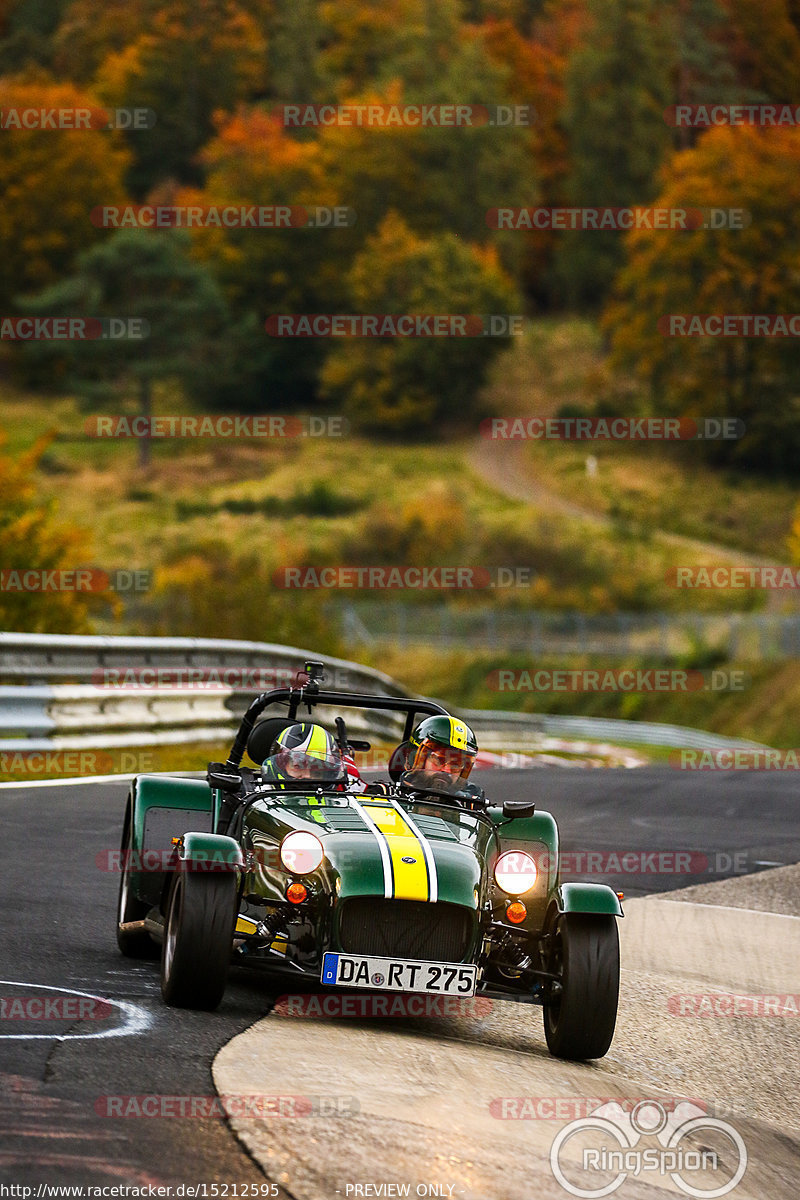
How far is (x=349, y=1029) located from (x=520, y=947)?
2.75ft

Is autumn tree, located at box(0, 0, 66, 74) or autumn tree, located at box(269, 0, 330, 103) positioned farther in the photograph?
autumn tree, located at box(0, 0, 66, 74)

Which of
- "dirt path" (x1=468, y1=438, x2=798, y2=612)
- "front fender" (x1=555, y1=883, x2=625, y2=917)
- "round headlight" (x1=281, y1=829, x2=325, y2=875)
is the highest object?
"dirt path" (x1=468, y1=438, x2=798, y2=612)

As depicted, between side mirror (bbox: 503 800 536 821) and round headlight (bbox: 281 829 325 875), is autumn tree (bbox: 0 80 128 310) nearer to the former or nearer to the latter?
side mirror (bbox: 503 800 536 821)

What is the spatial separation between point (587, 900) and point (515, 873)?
0.41m

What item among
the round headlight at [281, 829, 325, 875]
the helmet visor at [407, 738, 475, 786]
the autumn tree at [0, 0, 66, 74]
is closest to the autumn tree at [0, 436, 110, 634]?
the helmet visor at [407, 738, 475, 786]

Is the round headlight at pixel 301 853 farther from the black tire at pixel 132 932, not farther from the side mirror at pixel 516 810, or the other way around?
the black tire at pixel 132 932

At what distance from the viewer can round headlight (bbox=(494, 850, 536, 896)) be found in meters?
7.12

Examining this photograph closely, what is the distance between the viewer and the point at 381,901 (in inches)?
255

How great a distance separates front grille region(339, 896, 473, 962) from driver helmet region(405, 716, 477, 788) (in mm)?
1226

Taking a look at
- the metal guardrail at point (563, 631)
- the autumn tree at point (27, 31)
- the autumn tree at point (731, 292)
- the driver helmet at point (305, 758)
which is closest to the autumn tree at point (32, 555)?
the driver helmet at point (305, 758)

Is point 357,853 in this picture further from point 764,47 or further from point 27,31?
point 27,31

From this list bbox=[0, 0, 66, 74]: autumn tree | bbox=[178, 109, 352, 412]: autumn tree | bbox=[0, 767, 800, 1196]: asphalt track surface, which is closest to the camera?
bbox=[0, 767, 800, 1196]: asphalt track surface

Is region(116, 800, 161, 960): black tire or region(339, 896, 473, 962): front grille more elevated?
region(339, 896, 473, 962): front grille

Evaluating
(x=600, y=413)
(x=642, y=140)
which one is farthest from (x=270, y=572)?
(x=642, y=140)
